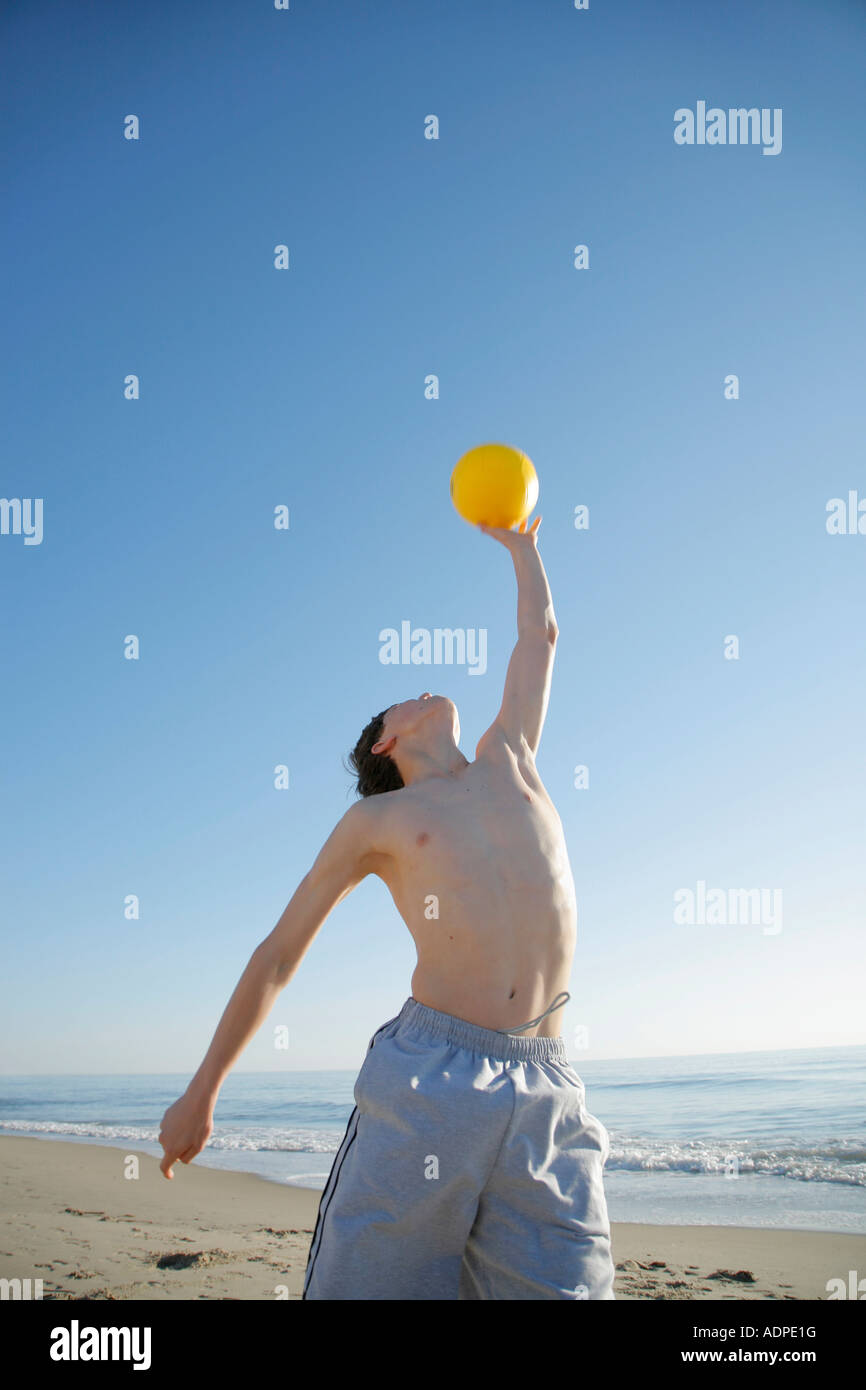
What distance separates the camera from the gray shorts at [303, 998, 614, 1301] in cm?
244

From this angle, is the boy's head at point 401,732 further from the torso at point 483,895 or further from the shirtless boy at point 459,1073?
the torso at point 483,895

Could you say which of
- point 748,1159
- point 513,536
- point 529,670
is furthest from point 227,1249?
point 748,1159

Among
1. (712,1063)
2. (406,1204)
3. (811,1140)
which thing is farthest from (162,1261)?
Result: (712,1063)

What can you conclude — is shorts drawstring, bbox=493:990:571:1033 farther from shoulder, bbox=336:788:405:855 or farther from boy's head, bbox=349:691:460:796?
boy's head, bbox=349:691:460:796

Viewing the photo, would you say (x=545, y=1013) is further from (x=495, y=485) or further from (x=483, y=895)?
(x=495, y=485)

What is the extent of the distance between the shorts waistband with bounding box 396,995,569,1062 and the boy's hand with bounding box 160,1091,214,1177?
60 cm

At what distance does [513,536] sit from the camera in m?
3.58

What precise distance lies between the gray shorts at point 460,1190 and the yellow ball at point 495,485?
6.29 feet

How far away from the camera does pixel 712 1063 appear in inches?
721

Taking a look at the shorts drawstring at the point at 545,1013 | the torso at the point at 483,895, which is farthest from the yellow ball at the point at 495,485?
the shorts drawstring at the point at 545,1013

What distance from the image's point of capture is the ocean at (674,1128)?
7652 mm
